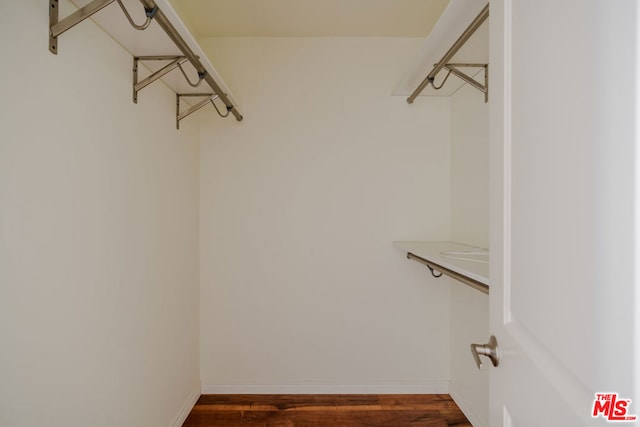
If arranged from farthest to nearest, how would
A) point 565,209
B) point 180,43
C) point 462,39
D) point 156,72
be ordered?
1. point 156,72
2. point 462,39
3. point 180,43
4. point 565,209

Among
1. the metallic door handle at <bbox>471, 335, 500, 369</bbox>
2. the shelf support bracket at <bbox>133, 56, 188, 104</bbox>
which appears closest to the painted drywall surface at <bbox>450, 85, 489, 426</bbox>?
the metallic door handle at <bbox>471, 335, 500, 369</bbox>

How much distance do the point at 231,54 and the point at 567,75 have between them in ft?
7.44

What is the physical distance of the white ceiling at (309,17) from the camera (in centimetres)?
202

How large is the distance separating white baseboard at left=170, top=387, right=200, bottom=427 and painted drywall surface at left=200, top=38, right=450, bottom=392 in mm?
185

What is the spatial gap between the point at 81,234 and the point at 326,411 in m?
1.71

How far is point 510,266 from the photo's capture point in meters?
0.73

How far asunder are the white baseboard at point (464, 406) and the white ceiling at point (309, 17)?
7.68ft

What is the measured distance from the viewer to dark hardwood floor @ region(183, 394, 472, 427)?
204cm

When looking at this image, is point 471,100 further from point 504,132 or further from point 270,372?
point 270,372

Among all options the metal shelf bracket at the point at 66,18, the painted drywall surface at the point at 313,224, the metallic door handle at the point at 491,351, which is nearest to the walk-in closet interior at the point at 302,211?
the painted drywall surface at the point at 313,224

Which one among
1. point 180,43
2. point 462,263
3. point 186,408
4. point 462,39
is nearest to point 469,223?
point 462,263

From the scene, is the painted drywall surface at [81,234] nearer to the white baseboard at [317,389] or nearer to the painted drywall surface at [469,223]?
the white baseboard at [317,389]

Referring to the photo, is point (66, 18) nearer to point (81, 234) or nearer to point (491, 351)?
point (81, 234)

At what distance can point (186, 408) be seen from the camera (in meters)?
2.10
